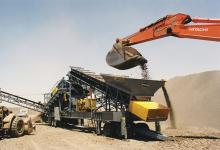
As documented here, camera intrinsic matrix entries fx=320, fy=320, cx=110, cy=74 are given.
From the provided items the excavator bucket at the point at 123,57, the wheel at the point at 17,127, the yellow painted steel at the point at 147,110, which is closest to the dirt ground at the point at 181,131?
the wheel at the point at 17,127

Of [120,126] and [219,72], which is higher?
[219,72]

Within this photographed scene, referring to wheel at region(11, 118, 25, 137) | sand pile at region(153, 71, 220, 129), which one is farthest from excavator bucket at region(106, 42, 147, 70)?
sand pile at region(153, 71, 220, 129)

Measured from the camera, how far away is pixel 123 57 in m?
15.3

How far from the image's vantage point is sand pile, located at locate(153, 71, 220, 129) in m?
33.1

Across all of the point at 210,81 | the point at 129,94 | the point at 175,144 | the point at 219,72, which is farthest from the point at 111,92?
the point at 219,72

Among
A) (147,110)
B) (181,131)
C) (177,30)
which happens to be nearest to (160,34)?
(177,30)

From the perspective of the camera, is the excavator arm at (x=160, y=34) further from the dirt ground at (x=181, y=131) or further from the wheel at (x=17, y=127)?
the wheel at (x=17, y=127)

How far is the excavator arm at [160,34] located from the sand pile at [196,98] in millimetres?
14419

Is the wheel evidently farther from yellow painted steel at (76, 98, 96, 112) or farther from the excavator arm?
the excavator arm

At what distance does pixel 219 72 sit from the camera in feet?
187

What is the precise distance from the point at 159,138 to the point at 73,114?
31.4 feet

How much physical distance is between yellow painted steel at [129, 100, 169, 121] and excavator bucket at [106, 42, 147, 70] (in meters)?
2.71

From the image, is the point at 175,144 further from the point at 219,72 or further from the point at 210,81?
the point at 219,72

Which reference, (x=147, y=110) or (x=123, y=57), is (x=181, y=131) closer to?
(x=147, y=110)
